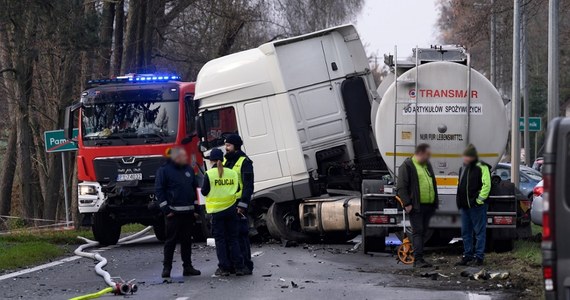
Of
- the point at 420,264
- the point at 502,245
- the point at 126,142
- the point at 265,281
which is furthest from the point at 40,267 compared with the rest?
the point at 502,245

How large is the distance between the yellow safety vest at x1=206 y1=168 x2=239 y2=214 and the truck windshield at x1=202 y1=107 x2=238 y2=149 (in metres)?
5.77

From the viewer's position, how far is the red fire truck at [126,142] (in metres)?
20.9

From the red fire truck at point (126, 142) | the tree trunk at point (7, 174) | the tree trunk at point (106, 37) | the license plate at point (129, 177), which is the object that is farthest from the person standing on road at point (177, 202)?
the tree trunk at point (7, 174)

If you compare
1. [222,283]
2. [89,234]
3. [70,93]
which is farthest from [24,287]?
[70,93]

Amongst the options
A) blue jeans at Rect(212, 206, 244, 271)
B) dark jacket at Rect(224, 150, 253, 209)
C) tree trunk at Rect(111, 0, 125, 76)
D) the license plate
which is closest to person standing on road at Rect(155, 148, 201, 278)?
blue jeans at Rect(212, 206, 244, 271)

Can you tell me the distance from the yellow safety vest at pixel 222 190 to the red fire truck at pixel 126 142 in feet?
Result: 19.6

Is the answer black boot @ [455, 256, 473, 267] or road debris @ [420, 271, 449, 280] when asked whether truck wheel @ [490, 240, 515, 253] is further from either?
road debris @ [420, 271, 449, 280]

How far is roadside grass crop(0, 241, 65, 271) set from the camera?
17.0 m

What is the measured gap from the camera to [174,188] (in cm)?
1452

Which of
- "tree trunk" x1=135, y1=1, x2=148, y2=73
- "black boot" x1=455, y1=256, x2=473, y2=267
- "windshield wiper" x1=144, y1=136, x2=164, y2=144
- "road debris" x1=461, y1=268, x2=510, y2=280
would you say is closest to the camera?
"road debris" x1=461, y1=268, x2=510, y2=280

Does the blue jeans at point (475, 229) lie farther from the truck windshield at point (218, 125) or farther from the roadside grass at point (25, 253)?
the roadside grass at point (25, 253)

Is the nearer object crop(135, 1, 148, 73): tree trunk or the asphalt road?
the asphalt road

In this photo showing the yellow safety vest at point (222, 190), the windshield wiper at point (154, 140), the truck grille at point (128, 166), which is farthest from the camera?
the windshield wiper at point (154, 140)

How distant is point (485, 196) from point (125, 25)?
23.6 m
